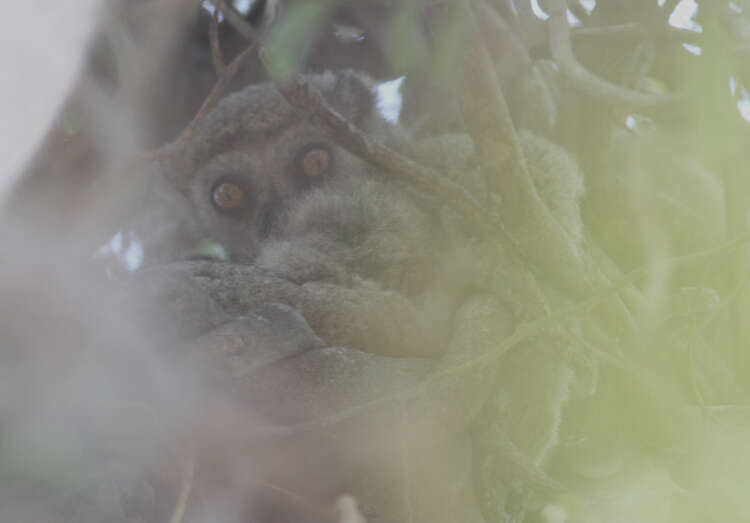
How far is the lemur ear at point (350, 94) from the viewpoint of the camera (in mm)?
2350

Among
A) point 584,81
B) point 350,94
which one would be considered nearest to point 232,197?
point 350,94

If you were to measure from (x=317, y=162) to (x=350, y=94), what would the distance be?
42 centimetres

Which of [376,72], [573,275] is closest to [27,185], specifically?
[573,275]

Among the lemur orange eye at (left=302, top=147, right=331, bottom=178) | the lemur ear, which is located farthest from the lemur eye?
the lemur ear

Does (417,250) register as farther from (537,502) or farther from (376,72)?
(376,72)

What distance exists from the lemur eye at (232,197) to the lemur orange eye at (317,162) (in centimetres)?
28

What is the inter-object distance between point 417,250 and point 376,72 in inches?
43.8

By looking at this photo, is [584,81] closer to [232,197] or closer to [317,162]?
[317,162]

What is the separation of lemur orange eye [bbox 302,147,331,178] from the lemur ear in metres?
0.27

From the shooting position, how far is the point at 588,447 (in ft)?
5.82

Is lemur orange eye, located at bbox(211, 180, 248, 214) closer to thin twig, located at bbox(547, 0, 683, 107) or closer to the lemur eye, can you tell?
the lemur eye

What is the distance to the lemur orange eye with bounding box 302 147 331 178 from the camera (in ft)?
6.84

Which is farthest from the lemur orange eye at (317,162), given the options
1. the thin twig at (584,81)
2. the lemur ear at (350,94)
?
the thin twig at (584,81)

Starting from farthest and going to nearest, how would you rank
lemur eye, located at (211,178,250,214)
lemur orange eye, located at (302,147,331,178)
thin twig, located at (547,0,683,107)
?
1. lemur eye, located at (211,178,250,214)
2. lemur orange eye, located at (302,147,331,178)
3. thin twig, located at (547,0,683,107)
